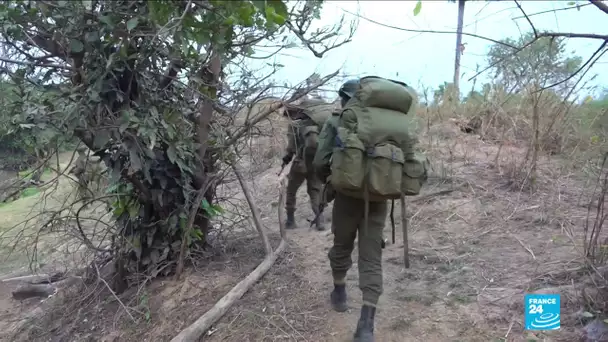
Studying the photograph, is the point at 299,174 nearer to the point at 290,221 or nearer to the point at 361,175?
the point at 290,221

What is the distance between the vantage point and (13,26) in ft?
9.52

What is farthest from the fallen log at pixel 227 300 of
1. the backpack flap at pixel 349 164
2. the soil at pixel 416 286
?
the backpack flap at pixel 349 164

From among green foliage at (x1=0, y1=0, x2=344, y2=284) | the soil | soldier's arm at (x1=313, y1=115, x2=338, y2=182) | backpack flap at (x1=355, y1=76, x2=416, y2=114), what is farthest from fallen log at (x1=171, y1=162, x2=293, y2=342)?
backpack flap at (x1=355, y1=76, x2=416, y2=114)

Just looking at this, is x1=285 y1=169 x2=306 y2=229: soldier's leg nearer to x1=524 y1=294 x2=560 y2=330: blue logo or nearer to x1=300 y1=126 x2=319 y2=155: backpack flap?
x1=300 y1=126 x2=319 y2=155: backpack flap

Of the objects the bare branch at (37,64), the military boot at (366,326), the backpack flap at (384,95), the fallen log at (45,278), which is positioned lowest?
the fallen log at (45,278)

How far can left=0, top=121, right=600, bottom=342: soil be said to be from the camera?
3.27 metres

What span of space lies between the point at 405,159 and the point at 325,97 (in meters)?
1.85

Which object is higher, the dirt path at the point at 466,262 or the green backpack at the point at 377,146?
the green backpack at the point at 377,146

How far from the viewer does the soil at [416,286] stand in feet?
10.7

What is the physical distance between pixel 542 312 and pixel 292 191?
2998 mm

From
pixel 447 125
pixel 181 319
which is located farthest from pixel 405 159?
pixel 447 125

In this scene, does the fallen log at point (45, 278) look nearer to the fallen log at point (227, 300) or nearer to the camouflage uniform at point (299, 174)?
the fallen log at point (227, 300)

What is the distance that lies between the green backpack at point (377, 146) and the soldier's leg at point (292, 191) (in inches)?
95.8

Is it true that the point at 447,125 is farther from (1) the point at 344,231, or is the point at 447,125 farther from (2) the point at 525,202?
(1) the point at 344,231
